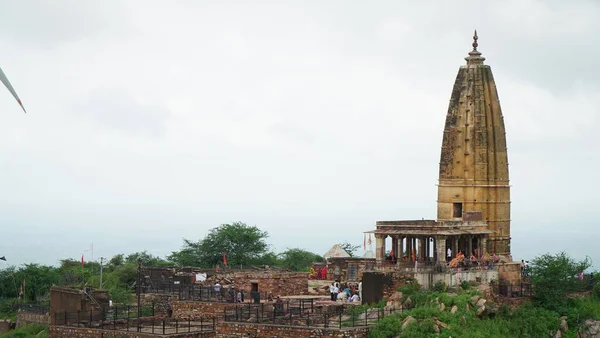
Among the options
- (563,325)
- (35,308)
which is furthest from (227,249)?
(563,325)

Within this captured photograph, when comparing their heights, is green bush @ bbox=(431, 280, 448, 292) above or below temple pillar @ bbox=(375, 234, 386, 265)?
below

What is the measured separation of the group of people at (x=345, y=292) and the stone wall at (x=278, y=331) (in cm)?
735

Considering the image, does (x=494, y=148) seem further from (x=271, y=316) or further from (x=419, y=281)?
(x=271, y=316)

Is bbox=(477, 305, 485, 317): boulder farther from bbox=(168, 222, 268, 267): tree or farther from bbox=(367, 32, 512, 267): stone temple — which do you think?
bbox=(168, 222, 268, 267): tree

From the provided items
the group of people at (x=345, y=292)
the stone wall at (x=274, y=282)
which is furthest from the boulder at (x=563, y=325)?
the stone wall at (x=274, y=282)

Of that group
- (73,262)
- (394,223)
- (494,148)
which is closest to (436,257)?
(394,223)

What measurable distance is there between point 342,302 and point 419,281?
3.26 m

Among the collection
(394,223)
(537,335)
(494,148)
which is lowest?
(537,335)

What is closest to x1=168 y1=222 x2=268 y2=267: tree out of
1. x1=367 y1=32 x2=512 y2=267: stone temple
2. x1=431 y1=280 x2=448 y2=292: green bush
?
x1=367 y1=32 x2=512 y2=267: stone temple

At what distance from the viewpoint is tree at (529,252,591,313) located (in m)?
50.8

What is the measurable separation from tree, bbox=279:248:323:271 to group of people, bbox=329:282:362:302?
2116cm

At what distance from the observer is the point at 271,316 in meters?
45.8

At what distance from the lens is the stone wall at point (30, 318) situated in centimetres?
5775

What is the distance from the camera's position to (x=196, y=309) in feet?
169
